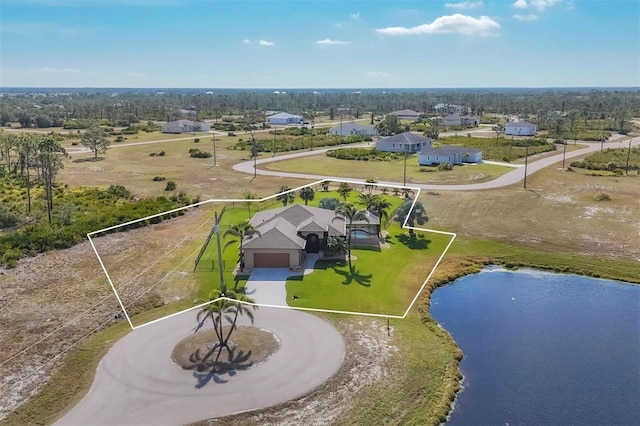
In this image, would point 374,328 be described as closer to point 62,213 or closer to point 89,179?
point 62,213

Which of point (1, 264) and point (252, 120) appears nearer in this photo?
point (1, 264)

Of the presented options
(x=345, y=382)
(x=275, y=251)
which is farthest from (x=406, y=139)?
(x=345, y=382)

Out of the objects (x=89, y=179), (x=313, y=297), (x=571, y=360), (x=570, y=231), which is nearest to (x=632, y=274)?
(x=570, y=231)

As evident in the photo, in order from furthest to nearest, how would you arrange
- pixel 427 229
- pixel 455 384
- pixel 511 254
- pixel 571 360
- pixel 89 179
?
pixel 89 179
pixel 427 229
pixel 511 254
pixel 571 360
pixel 455 384

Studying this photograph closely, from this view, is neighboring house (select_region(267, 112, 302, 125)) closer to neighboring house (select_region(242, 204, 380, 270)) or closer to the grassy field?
the grassy field

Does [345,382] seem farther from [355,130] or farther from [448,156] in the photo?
[355,130]

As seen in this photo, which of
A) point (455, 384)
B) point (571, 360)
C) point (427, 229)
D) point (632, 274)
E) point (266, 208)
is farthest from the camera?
point (427, 229)
